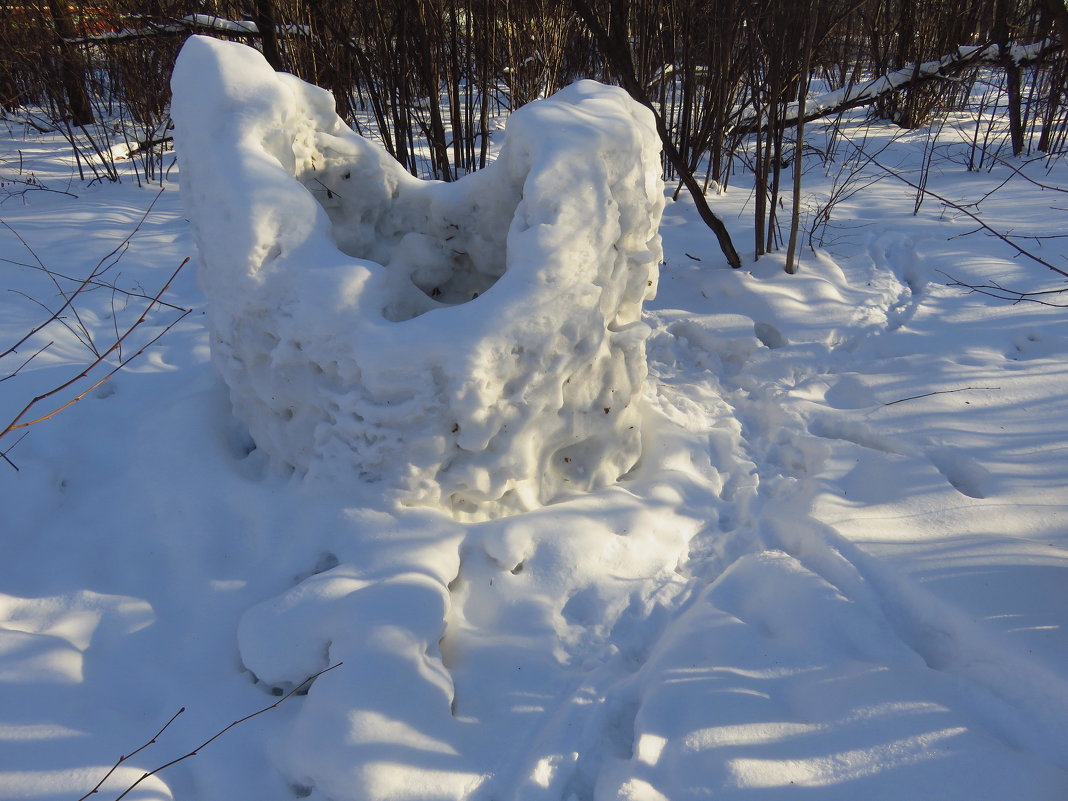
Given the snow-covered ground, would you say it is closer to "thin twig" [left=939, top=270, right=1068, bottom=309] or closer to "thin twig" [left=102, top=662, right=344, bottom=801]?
"thin twig" [left=102, top=662, right=344, bottom=801]

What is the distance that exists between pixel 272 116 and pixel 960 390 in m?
3.16

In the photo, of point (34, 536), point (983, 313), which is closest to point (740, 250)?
point (983, 313)

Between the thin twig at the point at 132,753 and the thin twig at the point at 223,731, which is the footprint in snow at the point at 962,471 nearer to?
the thin twig at the point at 223,731

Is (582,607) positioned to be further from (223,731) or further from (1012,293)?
(1012,293)

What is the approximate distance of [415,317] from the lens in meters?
2.32

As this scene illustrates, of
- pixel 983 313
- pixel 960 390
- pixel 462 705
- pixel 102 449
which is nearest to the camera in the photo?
pixel 462 705

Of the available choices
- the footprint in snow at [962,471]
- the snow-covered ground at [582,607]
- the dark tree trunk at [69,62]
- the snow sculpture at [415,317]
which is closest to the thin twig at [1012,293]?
the snow-covered ground at [582,607]

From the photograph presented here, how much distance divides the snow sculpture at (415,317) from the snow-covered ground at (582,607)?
0.63ft

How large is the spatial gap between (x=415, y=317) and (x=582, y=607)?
1.11 m

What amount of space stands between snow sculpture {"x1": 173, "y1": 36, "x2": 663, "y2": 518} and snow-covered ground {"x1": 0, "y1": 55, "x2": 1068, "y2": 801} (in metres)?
0.19

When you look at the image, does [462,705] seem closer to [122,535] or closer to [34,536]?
[122,535]

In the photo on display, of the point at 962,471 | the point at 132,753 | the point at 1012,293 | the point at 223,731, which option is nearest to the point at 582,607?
the point at 223,731

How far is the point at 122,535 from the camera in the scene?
7.48 ft

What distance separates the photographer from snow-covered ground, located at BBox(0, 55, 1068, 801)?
5.59ft
